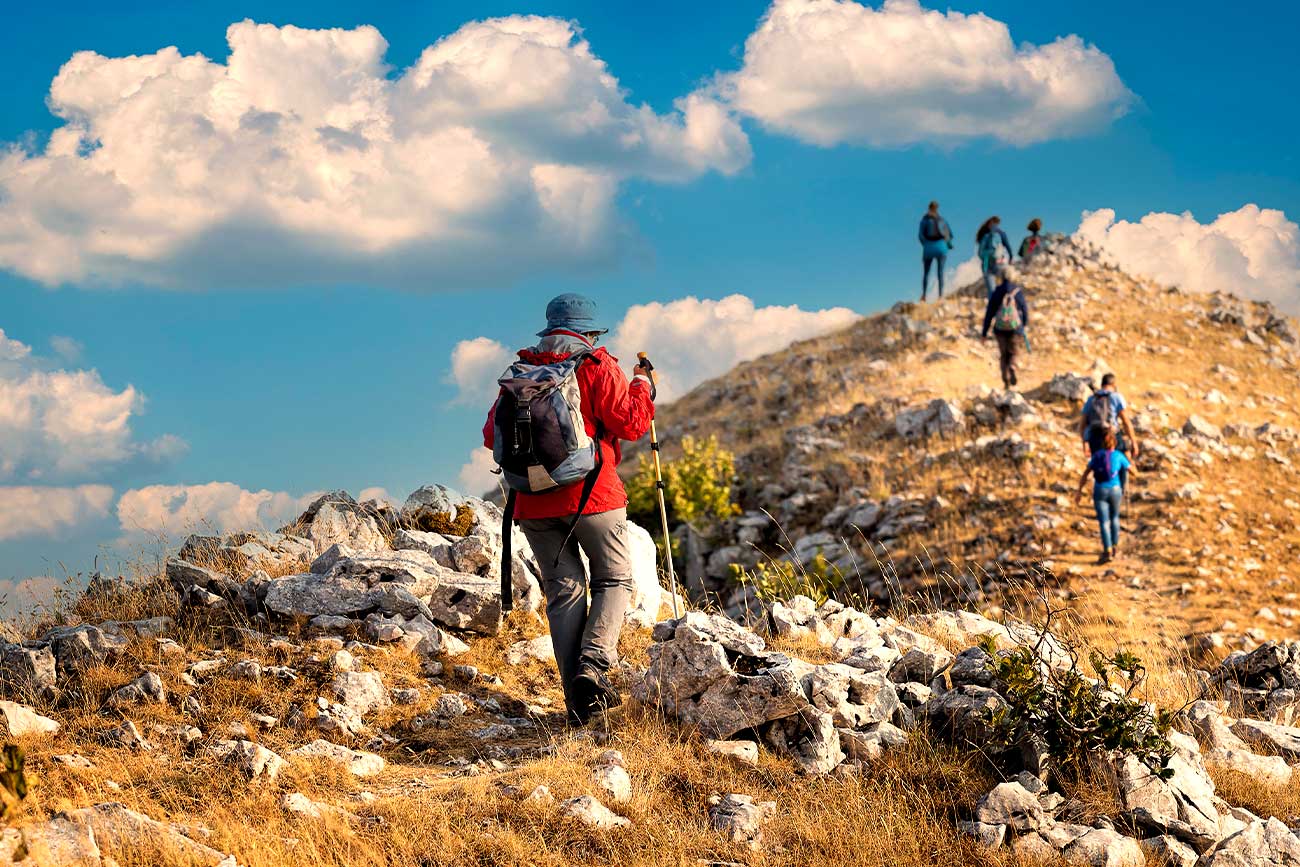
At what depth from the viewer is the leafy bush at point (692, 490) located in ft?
70.0

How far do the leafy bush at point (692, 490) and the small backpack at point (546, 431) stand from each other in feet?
46.7

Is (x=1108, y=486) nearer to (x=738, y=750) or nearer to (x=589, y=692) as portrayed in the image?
(x=738, y=750)

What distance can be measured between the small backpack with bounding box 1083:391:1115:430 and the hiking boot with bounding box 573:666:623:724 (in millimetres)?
11203

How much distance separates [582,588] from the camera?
6.66m

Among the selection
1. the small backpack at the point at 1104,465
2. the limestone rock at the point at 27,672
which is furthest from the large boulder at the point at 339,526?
the small backpack at the point at 1104,465

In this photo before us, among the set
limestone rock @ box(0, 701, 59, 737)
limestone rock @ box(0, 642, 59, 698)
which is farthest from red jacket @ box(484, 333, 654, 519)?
limestone rock @ box(0, 642, 59, 698)

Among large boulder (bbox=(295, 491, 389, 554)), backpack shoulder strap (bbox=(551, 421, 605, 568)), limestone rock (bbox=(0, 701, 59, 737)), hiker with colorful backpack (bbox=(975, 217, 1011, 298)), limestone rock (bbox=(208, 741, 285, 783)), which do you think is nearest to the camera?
limestone rock (bbox=(208, 741, 285, 783))

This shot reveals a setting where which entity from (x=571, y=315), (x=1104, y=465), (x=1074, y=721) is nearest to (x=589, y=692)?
(x=571, y=315)

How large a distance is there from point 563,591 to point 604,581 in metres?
0.28

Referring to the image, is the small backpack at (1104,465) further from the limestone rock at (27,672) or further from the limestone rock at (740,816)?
the limestone rock at (27,672)

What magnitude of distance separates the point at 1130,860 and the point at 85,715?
247 inches

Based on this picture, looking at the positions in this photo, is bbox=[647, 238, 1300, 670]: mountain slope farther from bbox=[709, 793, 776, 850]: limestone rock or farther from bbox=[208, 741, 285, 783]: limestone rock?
bbox=[208, 741, 285, 783]: limestone rock

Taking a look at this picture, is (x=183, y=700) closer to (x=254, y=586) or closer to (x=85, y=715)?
(x=85, y=715)

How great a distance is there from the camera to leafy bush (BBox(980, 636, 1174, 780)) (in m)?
5.78
